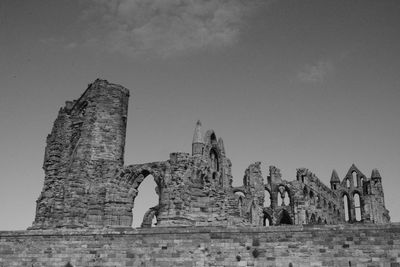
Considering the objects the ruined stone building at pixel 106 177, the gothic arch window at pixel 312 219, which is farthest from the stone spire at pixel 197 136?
the gothic arch window at pixel 312 219

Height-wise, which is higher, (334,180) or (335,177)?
(335,177)

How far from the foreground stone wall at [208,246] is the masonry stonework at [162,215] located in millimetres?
28

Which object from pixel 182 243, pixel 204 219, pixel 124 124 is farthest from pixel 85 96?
pixel 182 243

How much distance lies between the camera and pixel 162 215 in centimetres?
2167

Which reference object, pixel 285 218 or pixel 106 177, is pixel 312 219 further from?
pixel 106 177

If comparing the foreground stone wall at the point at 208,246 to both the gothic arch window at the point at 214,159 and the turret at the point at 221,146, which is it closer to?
the gothic arch window at the point at 214,159

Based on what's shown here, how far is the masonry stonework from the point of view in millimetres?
13102

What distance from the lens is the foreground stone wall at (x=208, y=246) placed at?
1269cm

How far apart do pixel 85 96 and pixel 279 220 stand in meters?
23.5

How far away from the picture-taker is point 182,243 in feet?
46.0

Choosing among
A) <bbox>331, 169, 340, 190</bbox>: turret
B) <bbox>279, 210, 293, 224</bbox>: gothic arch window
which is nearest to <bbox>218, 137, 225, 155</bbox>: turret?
<bbox>279, 210, 293, 224</bbox>: gothic arch window

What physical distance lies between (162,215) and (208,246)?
8.12 meters

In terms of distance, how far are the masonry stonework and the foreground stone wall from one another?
0.09ft

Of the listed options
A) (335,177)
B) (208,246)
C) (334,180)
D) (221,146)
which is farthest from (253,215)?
(335,177)
